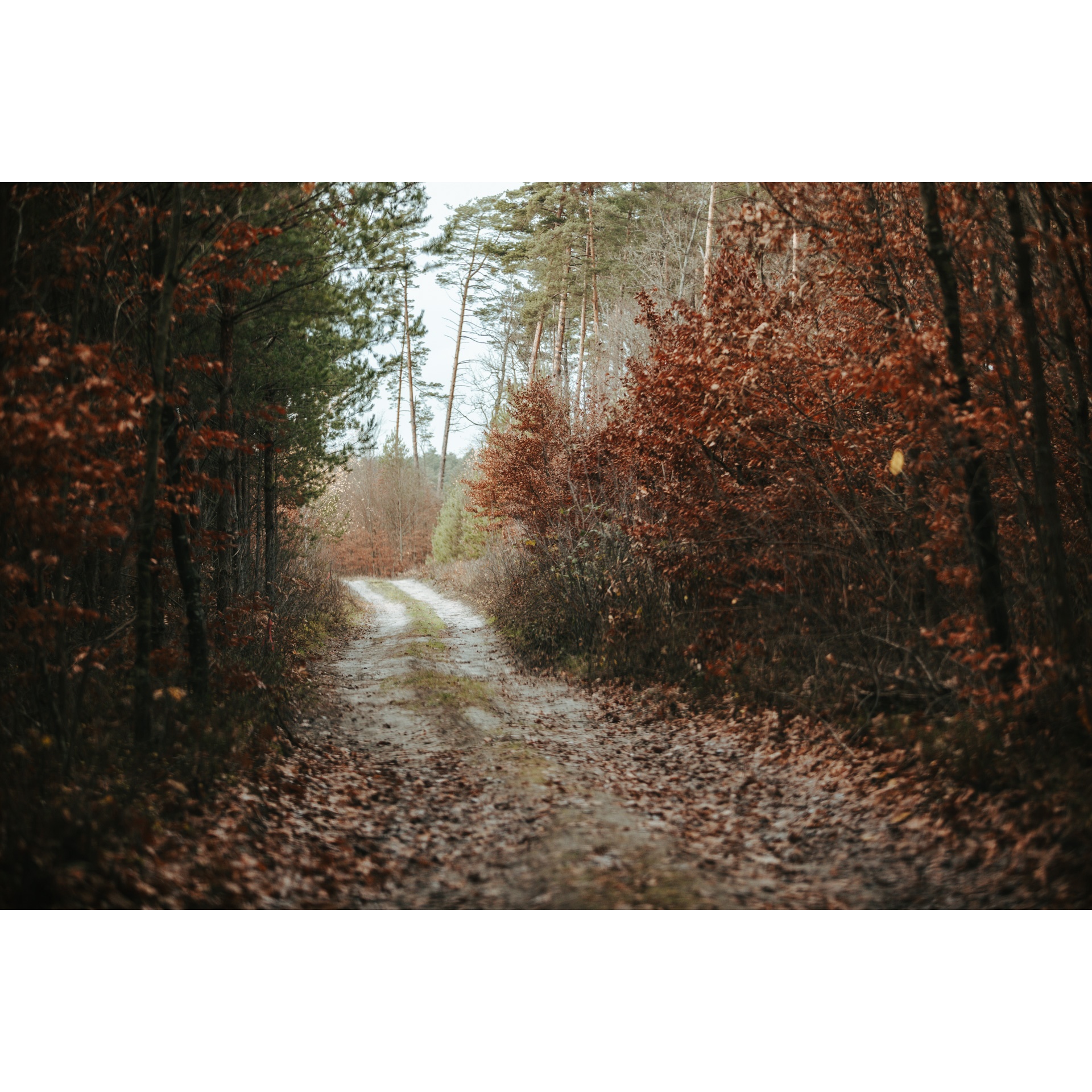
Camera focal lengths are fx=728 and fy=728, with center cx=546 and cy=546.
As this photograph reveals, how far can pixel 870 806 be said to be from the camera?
5.15 metres

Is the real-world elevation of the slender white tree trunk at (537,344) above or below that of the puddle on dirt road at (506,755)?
above

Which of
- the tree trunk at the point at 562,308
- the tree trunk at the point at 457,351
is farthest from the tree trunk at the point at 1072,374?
the tree trunk at the point at 457,351

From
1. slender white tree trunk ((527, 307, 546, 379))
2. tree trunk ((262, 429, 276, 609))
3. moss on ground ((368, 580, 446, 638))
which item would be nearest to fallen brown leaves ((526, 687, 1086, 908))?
tree trunk ((262, 429, 276, 609))

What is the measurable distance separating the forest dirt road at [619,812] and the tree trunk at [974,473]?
152cm

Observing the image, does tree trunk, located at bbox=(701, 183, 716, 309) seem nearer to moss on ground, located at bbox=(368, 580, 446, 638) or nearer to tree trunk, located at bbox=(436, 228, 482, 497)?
tree trunk, located at bbox=(436, 228, 482, 497)

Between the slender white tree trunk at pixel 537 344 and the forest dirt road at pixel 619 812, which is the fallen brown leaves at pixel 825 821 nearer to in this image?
the forest dirt road at pixel 619 812

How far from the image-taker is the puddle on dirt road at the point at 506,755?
429cm

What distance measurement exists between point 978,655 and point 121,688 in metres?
6.85

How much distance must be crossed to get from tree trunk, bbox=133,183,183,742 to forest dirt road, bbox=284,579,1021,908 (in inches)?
56.9

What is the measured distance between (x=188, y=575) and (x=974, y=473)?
676 cm

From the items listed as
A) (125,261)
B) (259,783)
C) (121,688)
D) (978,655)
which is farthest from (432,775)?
(125,261)

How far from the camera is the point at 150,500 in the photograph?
551 cm

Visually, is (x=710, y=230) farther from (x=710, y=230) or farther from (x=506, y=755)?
(x=506, y=755)
